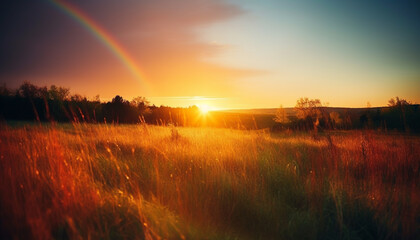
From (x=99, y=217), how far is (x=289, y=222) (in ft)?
6.99

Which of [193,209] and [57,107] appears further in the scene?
[57,107]

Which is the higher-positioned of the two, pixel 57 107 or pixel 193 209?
pixel 57 107

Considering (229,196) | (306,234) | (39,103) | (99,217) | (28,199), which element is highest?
(39,103)

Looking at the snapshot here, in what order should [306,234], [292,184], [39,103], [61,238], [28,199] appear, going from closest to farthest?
1. [61,238]
2. [28,199]
3. [306,234]
4. [292,184]
5. [39,103]

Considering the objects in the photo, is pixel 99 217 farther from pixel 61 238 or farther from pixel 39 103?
pixel 39 103

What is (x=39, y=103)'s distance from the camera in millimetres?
33406

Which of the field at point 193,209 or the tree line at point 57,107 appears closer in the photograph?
the field at point 193,209

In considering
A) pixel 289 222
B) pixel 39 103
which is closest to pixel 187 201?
pixel 289 222

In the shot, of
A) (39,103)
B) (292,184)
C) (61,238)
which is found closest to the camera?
(61,238)

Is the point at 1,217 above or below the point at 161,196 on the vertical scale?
above

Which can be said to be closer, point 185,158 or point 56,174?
point 56,174

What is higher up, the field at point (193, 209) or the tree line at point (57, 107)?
the tree line at point (57, 107)

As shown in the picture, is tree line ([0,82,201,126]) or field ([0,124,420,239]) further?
tree line ([0,82,201,126])

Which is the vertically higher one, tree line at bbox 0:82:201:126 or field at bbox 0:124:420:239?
tree line at bbox 0:82:201:126
